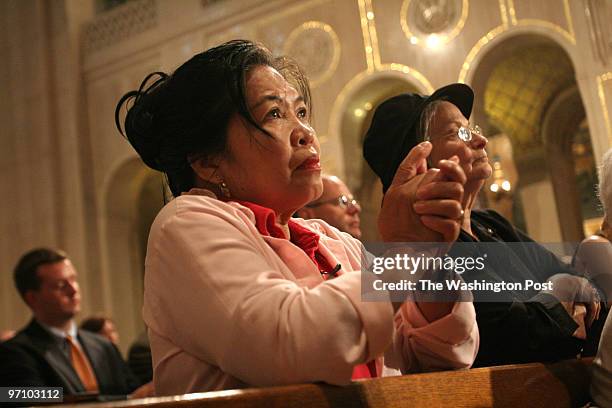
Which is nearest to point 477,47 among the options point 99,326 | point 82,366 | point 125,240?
point 82,366

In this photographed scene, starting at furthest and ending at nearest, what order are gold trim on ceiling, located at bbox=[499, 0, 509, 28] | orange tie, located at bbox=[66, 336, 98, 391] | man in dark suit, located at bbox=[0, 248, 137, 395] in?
orange tie, located at bbox=[66, 336, 98, 391] < man in dark suit, located at bbox=[0, 248, 137, 395] < gold trim on ceiling, located at bbox=[499, 0, 509, 28]

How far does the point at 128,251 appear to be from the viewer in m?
7.04

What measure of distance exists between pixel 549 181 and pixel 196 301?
7.72 ft

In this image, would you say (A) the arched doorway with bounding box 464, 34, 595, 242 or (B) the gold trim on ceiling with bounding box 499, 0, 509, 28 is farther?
(B) the gold trim on ceiling with bounding box 499, 0, 509, 28

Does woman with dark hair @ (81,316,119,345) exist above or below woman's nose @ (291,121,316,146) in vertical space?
below

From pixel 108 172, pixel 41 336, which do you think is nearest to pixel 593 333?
pixel 41 336

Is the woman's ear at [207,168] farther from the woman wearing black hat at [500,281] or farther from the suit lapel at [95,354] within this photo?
the suit lapel at [95,354]

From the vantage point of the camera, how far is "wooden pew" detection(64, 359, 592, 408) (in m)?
0.74

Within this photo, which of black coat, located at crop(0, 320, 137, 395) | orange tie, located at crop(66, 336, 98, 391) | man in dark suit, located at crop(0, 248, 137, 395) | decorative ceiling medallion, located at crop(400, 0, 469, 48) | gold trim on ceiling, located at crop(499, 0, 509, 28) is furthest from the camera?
orange tie, located at crop(66, 336, 98, 391)

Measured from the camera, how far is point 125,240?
23.4 feet

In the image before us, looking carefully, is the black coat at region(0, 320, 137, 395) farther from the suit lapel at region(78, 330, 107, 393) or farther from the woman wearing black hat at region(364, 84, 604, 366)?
the woman wearing black hat at region(364, 84, 604, 366)

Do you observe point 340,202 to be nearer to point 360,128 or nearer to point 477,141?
point 360,128

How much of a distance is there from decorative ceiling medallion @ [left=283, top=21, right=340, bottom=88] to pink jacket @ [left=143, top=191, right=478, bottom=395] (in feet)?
6.97

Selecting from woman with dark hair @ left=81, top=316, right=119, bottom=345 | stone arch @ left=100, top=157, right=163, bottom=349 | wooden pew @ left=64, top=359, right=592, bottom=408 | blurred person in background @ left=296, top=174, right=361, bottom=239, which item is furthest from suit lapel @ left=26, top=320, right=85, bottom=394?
stone arch @ left=100, top=157, right=163, bottom=349
